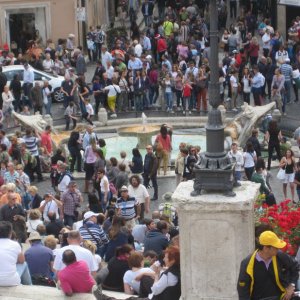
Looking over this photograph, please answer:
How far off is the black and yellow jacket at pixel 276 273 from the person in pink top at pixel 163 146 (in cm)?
1432

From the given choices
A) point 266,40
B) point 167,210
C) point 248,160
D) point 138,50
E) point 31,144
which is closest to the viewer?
point 167,210

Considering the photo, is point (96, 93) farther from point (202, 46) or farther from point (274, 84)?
point (202, 46)

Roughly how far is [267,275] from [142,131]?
18.9m

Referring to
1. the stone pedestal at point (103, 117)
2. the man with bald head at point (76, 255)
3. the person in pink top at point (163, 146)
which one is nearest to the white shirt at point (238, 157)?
the person in pink top at point (163, 146)

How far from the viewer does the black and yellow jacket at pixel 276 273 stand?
12.2 m

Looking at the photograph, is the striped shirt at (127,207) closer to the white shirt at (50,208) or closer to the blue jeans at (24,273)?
the white shirt at (50,208)

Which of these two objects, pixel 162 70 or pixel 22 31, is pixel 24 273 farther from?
pixel 22 31

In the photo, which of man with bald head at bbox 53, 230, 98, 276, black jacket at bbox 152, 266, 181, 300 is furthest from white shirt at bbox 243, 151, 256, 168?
black jacket at bbox 152, 266, 181, 300

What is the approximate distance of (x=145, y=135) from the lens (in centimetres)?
3080

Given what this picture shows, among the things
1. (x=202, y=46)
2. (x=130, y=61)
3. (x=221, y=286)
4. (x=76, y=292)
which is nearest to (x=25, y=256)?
(x=76, y=292)

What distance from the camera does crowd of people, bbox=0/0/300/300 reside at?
50.5 feet

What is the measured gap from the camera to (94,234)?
1859 cm

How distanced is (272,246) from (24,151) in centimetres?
1562

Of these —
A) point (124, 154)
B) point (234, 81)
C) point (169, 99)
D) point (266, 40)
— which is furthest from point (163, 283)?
point (266, 40)
